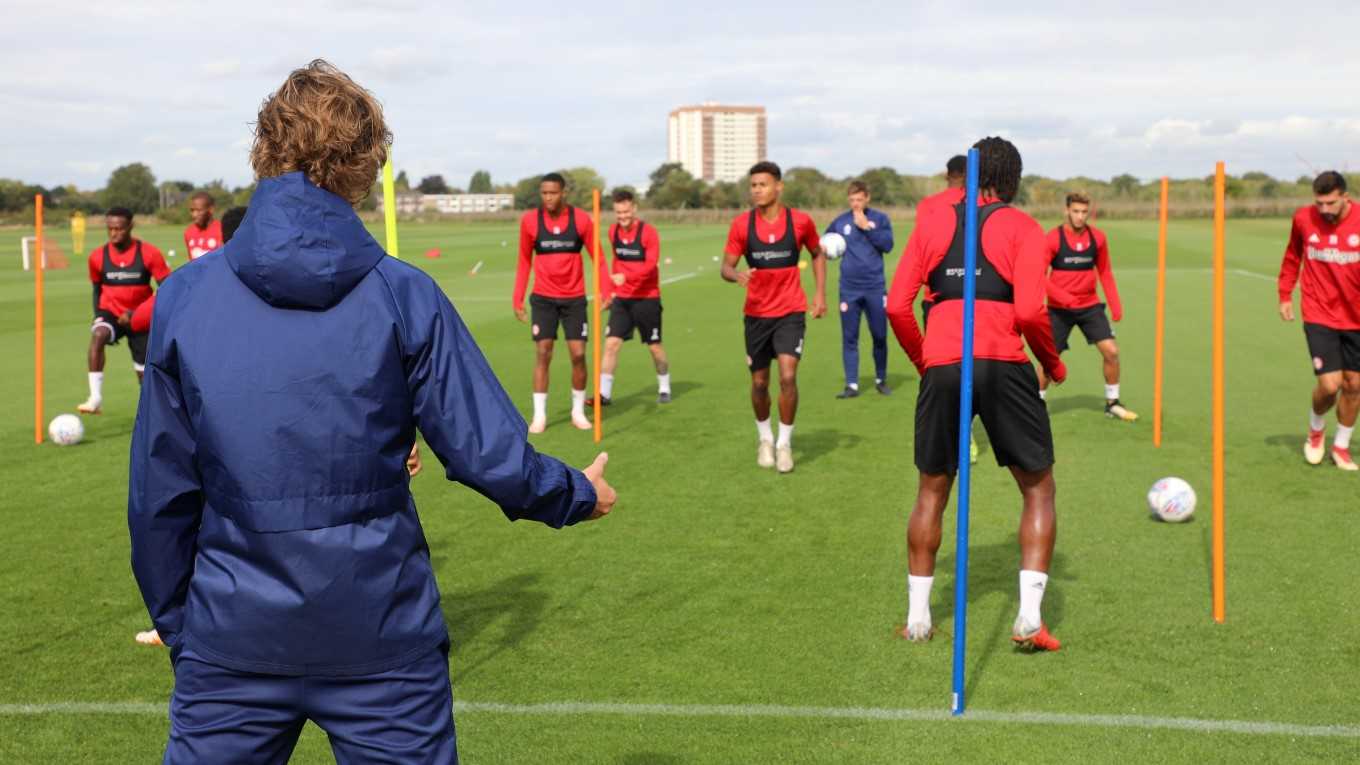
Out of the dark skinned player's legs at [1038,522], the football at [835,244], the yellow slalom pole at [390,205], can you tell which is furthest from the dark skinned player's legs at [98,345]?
the dark skinned player's legs at [1038,522]

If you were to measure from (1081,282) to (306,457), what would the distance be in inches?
461

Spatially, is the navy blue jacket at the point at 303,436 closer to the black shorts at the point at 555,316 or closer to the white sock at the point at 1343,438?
the white sock at the point at 1343,438

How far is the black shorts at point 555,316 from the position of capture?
511 inches

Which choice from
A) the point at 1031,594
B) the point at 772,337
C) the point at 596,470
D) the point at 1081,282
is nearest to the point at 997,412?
the point at 1031,594

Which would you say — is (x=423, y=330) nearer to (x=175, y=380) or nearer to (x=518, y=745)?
(x=175, y=380)

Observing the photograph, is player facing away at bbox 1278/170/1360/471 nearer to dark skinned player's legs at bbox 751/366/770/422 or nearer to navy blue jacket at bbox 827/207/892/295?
dark skinned player's legs at bbox 751/366/770/422

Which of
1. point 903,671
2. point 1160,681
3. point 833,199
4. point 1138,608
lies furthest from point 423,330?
point 833,199

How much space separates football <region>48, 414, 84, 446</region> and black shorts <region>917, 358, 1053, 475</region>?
876cm

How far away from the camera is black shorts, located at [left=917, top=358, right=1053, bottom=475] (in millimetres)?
6203

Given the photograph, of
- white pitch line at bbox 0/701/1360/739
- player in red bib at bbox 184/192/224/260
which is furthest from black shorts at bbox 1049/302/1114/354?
player in red bib at bbox 184/192/224/260

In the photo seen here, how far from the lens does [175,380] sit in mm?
2814

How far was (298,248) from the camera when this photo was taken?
106 inches

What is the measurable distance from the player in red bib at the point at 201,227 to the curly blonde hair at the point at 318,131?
38.7 feet

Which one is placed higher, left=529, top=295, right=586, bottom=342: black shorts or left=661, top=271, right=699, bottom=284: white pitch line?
left=661, top=271, right=699, bottom=284: white pitch line
